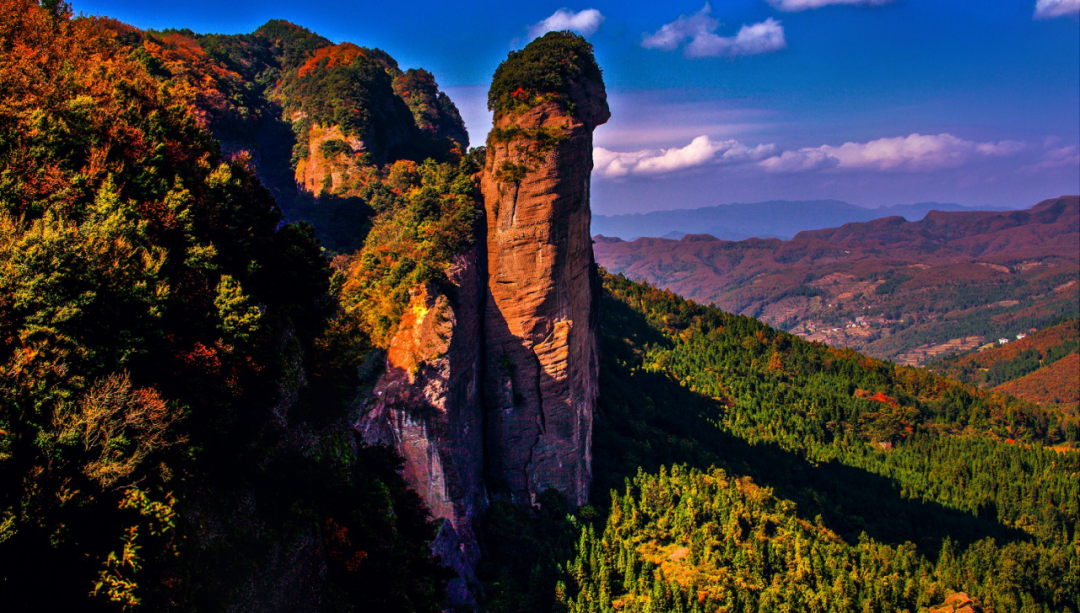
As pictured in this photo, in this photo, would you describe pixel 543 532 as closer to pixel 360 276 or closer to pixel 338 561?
pixel 360 276

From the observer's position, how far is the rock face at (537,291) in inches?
1474

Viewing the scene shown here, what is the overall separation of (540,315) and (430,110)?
40722 millimetres

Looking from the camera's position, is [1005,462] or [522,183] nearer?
[522,183]

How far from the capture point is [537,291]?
38000 mm

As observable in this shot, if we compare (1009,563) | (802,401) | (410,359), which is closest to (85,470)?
(410,359)

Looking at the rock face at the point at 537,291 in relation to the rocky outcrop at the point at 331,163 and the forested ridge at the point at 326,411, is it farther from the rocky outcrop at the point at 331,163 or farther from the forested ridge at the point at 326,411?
the rocky outcrop at the point at 331,163

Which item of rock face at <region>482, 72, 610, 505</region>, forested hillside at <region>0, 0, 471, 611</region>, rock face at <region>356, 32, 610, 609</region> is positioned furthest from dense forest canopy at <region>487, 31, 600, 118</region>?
forested hillside at <region>0, 0, 471, 611</region>

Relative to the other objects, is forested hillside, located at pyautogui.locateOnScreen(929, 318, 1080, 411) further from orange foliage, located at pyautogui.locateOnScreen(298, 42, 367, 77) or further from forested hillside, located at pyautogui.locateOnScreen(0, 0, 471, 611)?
forested hillside, located at pyautogui.locateOnScreen(0, 0, 471, 611)

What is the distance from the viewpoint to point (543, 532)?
3834 cm

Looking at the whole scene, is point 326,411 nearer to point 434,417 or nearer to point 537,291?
point 434,417

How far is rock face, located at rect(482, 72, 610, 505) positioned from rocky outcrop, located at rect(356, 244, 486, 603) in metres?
4.62

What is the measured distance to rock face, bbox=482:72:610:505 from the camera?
37.4m

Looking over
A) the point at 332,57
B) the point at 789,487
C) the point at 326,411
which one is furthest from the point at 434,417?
the point at 332,57

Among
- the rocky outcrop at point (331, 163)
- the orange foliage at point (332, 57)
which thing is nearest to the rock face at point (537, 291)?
the rocky outcrop at point (331, 163)
